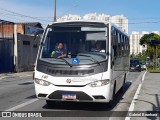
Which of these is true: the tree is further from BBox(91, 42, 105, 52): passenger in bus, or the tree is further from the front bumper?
the front bumper

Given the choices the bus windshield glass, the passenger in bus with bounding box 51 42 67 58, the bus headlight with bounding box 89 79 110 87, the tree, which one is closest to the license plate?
the bus headlight with bounding box 89 79 110 87

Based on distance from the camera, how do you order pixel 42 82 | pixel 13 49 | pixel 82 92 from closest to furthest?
pixel 82 92
pixel 42 82
pixel 13 49

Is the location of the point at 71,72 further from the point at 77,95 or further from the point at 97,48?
the point at 97,48

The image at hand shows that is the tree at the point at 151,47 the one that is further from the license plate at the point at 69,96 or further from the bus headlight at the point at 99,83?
the license plate at the point at 69,96

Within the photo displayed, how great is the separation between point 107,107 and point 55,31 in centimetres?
281

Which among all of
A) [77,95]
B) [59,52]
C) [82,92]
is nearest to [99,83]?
[82,92]

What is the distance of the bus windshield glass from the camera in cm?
1051

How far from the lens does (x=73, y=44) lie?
1084cm

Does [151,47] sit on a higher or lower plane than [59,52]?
higher

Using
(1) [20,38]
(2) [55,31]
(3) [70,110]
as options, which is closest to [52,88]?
(3) [70,110]

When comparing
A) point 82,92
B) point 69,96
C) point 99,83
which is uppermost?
point 99,83

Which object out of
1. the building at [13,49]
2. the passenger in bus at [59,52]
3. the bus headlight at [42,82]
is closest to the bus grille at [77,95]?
the bus headlight at [42,82]

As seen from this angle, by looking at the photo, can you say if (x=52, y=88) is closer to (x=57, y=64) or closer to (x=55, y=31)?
(x=57, y=64)

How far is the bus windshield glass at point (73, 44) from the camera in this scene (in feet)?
34.5
